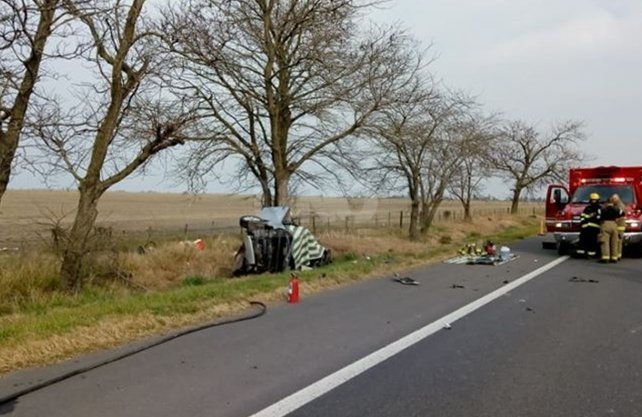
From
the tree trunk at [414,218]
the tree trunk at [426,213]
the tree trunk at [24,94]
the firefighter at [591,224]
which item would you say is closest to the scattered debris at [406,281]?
the tree trunk at [24,94]

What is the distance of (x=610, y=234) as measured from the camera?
701 inches

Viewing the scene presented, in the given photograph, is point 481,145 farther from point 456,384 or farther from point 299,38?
point 456,384

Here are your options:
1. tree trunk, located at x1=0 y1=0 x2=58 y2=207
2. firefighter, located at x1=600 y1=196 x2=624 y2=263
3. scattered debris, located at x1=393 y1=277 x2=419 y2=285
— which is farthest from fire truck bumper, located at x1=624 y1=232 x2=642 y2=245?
tree trunk, located at x1=0 y1=0 x2=58 y2=207

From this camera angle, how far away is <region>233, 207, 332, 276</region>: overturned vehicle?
16016 millimetres

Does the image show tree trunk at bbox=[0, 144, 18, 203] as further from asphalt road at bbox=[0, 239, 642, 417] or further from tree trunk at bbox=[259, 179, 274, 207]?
tree trunk at bbox=[259, 179, 274, 207]

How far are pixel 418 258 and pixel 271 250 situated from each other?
4.48 meters

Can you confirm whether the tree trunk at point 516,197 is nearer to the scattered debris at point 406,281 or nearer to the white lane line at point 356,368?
the scattered debris at point 406,281

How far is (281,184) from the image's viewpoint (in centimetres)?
2088

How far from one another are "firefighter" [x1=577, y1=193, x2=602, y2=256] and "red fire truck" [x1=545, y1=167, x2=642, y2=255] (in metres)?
0.76

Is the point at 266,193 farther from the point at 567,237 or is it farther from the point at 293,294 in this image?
the point at 293,294

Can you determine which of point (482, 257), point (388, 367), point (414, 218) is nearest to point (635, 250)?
point (482, 257)

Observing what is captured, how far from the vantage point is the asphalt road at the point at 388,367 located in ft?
16.3

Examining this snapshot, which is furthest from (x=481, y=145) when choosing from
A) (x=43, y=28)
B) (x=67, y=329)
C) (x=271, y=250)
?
(x=67, y=329)

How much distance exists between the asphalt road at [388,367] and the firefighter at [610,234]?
8276mm
